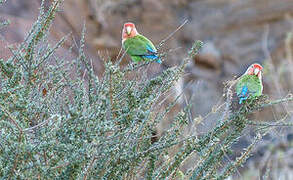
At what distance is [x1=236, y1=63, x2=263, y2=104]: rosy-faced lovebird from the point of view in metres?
2.86

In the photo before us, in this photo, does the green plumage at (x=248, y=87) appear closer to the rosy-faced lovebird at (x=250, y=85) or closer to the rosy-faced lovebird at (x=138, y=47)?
the rosy-faced lovebird at (x=250, y=85)

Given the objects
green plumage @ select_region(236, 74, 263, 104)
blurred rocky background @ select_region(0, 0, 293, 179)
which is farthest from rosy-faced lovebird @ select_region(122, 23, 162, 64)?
blurred rocky background @ select_region(0, 0, 293, 179)

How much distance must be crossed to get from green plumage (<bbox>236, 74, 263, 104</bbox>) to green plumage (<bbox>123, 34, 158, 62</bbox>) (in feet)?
2.09

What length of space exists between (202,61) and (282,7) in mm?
2285

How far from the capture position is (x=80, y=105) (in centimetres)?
234

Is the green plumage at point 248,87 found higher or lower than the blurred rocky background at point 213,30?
lower

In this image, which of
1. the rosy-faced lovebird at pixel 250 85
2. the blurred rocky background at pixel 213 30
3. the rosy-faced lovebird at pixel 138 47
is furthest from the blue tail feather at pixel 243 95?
the blurred rocky background at pixel 213 30

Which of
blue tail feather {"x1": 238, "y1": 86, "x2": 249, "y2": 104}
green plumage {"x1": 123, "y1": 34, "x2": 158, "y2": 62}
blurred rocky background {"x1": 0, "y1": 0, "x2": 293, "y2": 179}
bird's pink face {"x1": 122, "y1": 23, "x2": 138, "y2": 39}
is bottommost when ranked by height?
blue tail feather {"x1": 238, "y1": 86, "x2": 249, "y2": 104}

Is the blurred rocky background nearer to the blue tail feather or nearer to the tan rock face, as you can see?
the tan rock face

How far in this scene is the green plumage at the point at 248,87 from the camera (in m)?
2.85

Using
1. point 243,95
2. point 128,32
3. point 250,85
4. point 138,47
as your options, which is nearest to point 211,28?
point 128,32

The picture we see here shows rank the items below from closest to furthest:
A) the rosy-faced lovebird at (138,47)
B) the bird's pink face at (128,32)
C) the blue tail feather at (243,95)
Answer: the blue tail feather at (243,95) < the rosy-faced lovebird at (138,47) < the bird's pink face at (128,32)

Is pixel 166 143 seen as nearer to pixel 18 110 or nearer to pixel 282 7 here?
pixel 18 110

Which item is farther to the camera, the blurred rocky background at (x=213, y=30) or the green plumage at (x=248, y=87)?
the blurred rocky background at (x=213, y=30)
